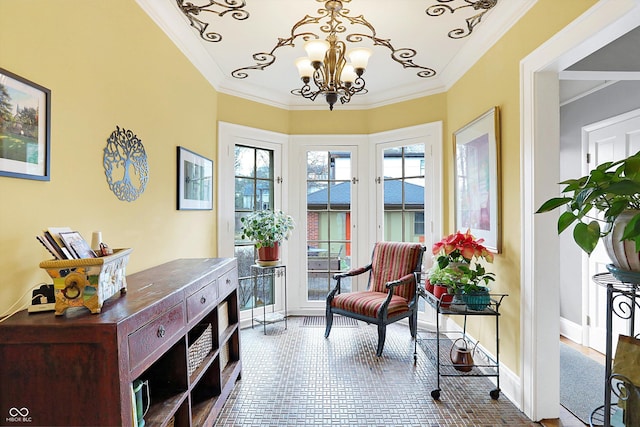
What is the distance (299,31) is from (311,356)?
262 cm

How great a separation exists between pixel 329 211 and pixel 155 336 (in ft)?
10.1

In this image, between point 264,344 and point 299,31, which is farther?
point 264,344

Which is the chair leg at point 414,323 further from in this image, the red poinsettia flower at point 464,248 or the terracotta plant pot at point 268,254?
the terracotta plant pot at point 268,254

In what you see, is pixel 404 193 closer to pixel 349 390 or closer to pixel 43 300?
pixel 349 390

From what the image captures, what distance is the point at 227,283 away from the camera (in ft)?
8.18

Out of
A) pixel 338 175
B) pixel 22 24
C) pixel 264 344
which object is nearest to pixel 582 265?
pixel 338 175

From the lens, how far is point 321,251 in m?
4.36

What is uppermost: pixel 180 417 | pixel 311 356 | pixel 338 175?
pixel 338 175

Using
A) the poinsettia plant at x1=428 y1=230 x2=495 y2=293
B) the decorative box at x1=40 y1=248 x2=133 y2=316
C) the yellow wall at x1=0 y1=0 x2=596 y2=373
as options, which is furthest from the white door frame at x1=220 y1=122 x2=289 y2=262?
the decorative box at x1=40 y1=248 x2=133 y2=316

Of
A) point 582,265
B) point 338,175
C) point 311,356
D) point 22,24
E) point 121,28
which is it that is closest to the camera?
point 22,24

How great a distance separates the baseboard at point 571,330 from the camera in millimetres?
3419

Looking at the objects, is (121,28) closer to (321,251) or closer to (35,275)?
(35,275)

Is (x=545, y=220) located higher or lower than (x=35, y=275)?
higher

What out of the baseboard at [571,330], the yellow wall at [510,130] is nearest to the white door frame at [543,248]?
the yellow wall at [510,130]
